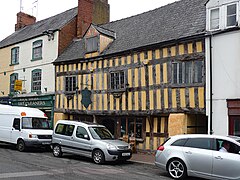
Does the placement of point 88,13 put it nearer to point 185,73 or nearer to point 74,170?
point 185,73

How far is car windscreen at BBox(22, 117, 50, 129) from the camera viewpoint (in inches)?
635

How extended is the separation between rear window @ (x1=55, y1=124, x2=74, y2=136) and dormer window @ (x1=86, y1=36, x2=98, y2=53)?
598 centimetres

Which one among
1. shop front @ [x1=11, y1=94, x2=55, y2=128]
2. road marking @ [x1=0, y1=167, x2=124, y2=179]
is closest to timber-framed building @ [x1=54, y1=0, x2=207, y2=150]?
shop front @ [x1=11, y1=94, x2=55, y2=128]

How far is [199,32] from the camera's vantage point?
539 inches

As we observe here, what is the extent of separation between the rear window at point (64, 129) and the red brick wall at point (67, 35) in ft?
28.5

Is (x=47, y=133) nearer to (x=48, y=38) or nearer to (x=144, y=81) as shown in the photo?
(x=144, y=81)

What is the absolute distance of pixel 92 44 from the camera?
18.8 m

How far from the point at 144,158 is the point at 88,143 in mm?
2923

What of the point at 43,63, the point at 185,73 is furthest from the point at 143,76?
the point at 43,63

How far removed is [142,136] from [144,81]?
2.80m

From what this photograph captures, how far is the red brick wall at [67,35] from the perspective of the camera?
21.9 metres

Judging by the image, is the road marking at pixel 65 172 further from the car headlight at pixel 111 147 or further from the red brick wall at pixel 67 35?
the red brick wall at pixel 67 35

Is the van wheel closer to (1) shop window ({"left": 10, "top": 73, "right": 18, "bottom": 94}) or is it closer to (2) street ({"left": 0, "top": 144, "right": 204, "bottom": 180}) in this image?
(2) street ({"left": 0, "top": 144, "right": 204, "bottom": 180})

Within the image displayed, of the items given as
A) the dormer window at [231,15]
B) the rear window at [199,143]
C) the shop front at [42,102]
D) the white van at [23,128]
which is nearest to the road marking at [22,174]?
the rear window at [199,143]
